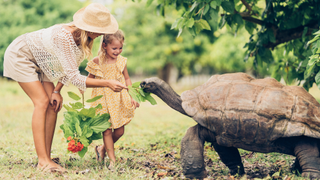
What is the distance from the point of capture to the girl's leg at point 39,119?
3.15 metres

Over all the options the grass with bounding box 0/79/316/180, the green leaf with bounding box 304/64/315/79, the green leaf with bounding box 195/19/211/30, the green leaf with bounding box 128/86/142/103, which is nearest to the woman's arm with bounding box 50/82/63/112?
the grass with bounding box 0/79/316/180

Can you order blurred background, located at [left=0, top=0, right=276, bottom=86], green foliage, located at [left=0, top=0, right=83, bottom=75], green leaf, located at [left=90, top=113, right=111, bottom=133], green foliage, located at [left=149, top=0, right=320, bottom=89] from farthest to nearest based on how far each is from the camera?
green foliage, located at [left=0, top=0, right=83, bottom=75] → blurred background, located at [left=0, top=0, right=276, bottom=86] → green foliage, located at [left=149, top=0, right=320, bottom=89] → green leaf, located at [left=90, top=113, right=111, bottom=133]

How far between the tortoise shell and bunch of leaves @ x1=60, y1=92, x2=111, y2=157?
0.99 meters

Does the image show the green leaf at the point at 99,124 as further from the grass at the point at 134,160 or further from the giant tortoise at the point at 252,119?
the giant tortoise at the point at 252,119

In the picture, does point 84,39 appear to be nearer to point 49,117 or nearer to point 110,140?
point 49,117

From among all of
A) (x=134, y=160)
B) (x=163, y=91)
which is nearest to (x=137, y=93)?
(x=163, y=91)

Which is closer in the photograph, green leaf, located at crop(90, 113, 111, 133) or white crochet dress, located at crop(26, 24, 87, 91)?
white crochet dress, located at crop(26, 24, 87, 91)

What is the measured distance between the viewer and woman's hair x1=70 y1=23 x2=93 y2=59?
3007 millimetres

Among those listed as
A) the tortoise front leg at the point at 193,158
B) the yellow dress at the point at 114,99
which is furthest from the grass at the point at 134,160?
the yellow dress at the point at 114,99

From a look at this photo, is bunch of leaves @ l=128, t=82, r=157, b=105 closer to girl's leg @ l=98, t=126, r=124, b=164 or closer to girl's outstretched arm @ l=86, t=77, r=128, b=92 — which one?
girl's outstretched arm @ l=86, t=77, r=128, b=92

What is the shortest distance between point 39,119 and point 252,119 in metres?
2.29

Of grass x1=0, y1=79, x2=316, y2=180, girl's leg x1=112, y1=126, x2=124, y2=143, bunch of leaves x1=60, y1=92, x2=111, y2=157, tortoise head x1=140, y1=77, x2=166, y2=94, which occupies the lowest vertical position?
grass x1=0, y1=79, x2=316, y2=180

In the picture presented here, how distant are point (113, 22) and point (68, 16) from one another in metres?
18.9

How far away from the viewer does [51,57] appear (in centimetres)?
310
